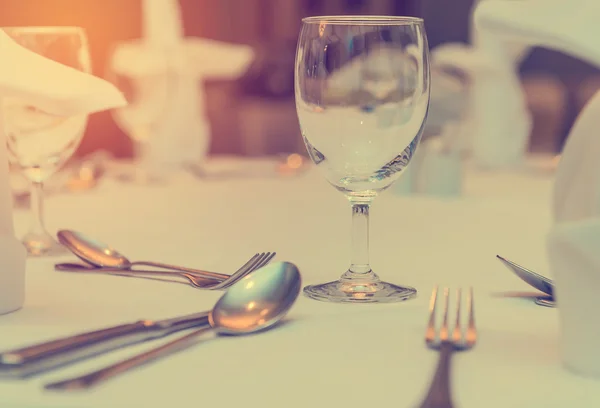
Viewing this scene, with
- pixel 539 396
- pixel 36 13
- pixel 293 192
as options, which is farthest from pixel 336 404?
pixel 36 13

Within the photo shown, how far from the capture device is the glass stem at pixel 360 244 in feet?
2.51

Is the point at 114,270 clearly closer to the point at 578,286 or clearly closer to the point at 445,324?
the point at 445,324

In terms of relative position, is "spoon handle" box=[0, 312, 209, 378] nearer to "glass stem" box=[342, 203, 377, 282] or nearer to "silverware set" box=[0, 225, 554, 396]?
"silverware set" box=[0, 225, 554, 396]

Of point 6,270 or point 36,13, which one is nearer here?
point 6,270

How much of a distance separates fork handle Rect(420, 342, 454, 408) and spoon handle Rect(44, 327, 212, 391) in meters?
0.16

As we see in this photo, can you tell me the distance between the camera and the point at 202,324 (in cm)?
63

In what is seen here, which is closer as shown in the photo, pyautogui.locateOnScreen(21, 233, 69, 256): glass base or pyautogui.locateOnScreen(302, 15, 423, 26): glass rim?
pyautogui.locateOnScreen(302, 15, 423, 26): glass rim

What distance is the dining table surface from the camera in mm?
515

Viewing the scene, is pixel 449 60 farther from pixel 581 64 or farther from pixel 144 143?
pixel 581 64

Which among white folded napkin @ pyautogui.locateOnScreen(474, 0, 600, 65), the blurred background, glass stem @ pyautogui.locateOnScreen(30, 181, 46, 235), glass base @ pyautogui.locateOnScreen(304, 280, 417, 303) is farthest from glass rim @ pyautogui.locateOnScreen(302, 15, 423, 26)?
the blurred background

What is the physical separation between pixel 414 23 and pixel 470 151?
1185 millimetres

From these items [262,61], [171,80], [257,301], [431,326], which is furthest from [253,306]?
[262,61]

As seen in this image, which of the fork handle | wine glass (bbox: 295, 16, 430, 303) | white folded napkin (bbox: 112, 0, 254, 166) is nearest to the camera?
the fork handle

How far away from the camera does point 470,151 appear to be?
187cm
